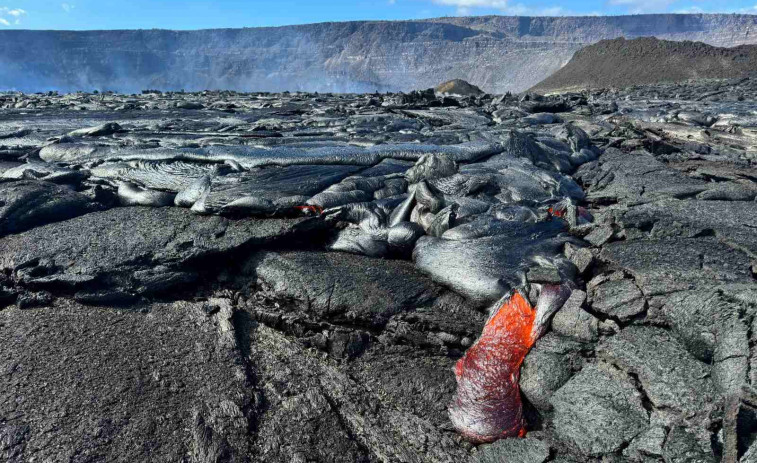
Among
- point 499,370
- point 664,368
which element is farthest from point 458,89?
point 664,368

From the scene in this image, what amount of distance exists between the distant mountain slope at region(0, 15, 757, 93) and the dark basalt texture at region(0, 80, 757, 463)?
48.3 m

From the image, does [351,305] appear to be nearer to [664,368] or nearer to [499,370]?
[499,370]

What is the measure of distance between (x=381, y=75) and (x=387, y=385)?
54600mm

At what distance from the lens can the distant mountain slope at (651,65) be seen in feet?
85.8

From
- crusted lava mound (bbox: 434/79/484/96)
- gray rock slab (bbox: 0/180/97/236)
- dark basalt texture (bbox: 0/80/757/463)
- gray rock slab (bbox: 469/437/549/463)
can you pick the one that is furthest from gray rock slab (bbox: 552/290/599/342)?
crusted lava mound (bbox: 434/79/484/96)

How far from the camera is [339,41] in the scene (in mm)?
57219

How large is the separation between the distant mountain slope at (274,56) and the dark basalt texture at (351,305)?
4828cm

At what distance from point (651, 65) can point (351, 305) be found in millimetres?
30206

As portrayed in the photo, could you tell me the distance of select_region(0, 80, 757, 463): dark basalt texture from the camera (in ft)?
7.38

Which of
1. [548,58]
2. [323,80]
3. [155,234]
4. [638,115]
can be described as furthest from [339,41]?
[155,234]

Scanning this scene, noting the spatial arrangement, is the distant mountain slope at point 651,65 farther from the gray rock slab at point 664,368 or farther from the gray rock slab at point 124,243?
the gray rock slab at point 664,368

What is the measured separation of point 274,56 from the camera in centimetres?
5588

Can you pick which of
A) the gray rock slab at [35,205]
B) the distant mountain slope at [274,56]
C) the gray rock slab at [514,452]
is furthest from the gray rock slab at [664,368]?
the distant mountain slope at [274,56]

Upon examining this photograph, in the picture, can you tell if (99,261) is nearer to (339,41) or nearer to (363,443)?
(363,443)
